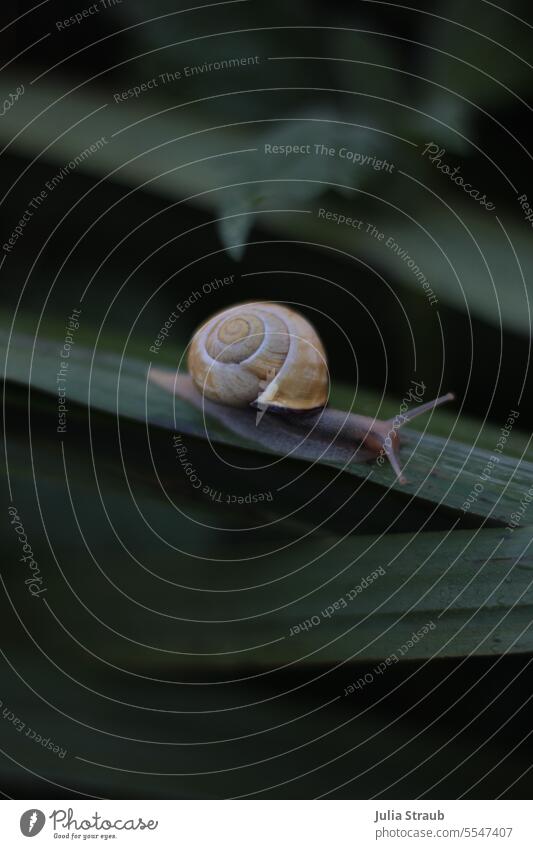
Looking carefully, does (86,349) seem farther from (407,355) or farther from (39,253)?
(407,355)

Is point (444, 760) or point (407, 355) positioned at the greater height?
point (407, 355)

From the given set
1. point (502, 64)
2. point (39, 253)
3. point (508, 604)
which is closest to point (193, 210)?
point (39, 253)

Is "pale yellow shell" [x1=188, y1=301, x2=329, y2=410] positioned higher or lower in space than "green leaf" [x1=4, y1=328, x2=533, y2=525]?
higher

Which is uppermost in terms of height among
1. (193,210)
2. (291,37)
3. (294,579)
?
(291,37)

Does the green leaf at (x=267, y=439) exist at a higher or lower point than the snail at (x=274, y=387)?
lower

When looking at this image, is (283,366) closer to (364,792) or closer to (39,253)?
(39,253)
